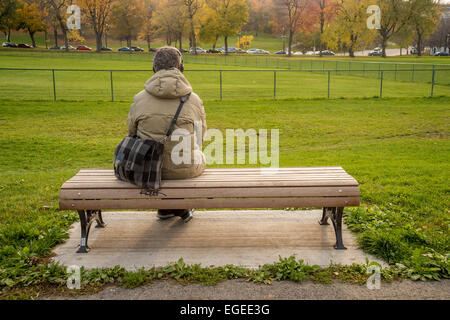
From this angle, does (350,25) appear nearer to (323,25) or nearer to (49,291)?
(323,25)

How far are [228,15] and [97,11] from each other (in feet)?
73.5

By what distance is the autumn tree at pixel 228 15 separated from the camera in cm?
7862

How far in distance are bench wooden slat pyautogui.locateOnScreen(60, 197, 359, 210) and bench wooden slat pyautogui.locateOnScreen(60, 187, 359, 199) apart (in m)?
0.04

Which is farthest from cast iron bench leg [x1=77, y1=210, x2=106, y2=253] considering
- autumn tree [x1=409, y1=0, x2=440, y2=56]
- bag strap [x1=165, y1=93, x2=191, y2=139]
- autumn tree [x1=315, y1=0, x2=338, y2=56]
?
autumn tree [x1=315, y1=0, x2=338, y2=56]

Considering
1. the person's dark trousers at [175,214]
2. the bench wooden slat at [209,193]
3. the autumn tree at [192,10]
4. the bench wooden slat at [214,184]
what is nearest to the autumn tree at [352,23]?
the autumn tree at [192,10]

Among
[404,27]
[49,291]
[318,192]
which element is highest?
[404,27]

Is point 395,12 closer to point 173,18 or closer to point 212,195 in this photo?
point 173,18

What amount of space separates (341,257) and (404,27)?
69.0 metres

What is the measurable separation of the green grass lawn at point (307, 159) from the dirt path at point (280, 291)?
0.55 ft

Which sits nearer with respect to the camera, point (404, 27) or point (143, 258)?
point (143, 258)

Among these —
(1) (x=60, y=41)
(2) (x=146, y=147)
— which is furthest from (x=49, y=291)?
(1) (x=60, y=41)

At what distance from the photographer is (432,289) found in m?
3.58

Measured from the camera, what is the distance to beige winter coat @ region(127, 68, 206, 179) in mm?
4160

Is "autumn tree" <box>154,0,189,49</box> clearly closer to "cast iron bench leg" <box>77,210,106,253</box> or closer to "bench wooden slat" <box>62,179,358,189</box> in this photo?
"cast iron bench leg" <box>77,210,106,253</box>
